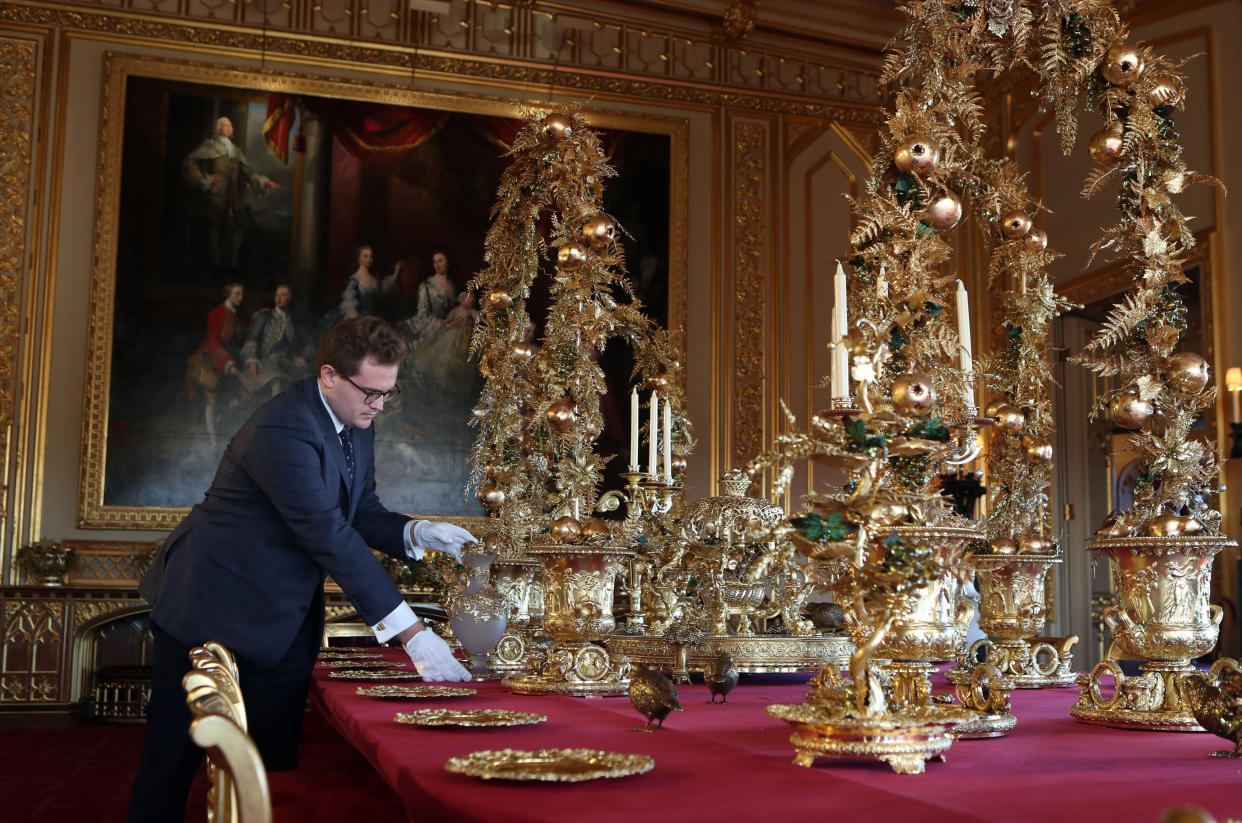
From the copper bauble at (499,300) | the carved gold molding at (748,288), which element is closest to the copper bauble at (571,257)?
the copper bauble at (499,300)

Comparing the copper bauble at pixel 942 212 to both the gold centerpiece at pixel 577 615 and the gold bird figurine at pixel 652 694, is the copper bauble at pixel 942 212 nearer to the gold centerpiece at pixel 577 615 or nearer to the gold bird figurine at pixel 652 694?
the gold bird figurine at pixel 652 694

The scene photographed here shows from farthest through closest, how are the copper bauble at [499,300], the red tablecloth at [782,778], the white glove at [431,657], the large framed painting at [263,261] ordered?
the large framed painting at [263,261]
the copper bauble at [499,300]
the white glove at [431,657]
the red tablecloth at [782,778]

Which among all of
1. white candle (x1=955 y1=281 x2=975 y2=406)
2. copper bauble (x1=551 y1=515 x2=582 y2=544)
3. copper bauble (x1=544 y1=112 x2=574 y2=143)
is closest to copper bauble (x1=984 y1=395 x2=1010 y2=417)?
white candle (x1=955 y1=281 x2=975 y2=406)

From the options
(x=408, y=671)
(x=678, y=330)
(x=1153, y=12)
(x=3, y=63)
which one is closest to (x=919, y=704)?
(x=408, y=671)

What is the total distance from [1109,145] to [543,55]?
6769mm

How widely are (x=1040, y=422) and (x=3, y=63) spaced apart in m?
7.31

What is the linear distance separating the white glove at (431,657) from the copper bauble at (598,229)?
52.6 inches

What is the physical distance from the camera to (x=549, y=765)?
1.47 meters

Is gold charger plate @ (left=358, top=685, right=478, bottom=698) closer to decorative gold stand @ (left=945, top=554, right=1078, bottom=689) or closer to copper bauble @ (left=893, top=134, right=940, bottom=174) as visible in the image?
decorative gold stand @ (left=945, top=554, right=1078, bottom=689)

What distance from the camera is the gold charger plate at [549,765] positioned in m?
1.38

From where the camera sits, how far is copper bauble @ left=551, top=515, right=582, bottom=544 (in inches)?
114

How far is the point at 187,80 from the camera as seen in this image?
780 centimetres

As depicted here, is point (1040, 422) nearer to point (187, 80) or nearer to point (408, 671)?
point (408, 671)

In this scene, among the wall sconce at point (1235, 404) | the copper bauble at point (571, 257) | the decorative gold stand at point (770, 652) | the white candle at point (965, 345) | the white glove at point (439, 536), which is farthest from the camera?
the wall sconce at point (1235, 404)
